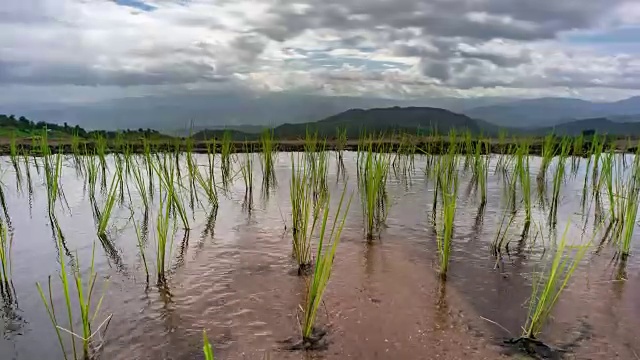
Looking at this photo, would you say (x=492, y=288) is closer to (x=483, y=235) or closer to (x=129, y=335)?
(x=483, y=235)

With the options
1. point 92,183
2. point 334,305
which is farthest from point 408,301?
point 92,183

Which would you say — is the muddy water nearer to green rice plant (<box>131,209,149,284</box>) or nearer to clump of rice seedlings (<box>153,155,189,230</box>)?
green rice plant (<box>131,209,149,284</box>)

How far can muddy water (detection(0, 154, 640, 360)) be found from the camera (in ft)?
8.44

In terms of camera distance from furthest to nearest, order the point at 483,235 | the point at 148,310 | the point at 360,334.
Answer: the point at 483,235 < the point at 148,310 < the point at 360,334

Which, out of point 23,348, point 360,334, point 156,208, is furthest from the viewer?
point 156,208

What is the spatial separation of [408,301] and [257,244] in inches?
69.4

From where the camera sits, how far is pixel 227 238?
457 cm

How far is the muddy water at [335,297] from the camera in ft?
8.44

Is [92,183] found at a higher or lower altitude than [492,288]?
higher

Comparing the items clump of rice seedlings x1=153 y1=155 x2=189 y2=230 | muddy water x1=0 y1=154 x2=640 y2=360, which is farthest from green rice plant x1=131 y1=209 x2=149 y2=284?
clump of rice seedlings x1=153 y1=155 x2=189 y2=230

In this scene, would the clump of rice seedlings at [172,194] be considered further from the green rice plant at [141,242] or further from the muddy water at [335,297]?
the green rice plant at [141,242]

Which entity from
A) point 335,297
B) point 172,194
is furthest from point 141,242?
point 335,297

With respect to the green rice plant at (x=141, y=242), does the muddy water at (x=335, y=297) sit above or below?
below

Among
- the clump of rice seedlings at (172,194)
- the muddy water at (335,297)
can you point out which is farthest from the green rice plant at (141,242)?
the clump of rice seedlings at (172,194)
